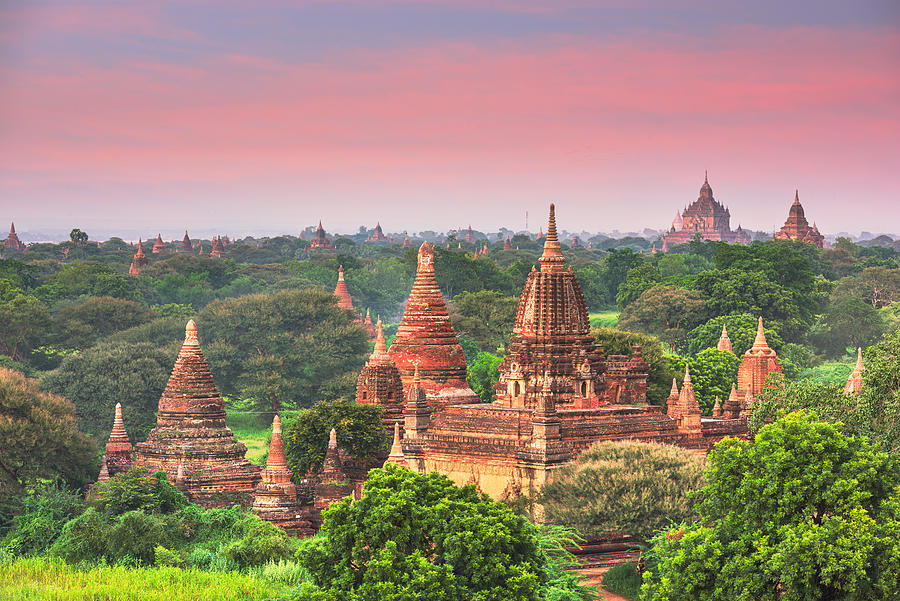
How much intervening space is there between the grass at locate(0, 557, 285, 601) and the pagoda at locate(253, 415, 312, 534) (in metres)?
6.43

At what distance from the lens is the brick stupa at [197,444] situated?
5296 cm

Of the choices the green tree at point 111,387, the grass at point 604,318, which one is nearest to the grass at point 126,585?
the green tree at point 111,387

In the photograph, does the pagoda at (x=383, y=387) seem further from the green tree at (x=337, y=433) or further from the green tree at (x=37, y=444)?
the green tree at (x=37, y=444)

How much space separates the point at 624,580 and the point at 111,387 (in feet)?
143

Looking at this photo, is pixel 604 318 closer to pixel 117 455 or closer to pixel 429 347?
pixel 429 347

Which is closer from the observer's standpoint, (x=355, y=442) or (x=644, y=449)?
(x=644, y=449)

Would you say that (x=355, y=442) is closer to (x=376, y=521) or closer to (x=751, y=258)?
(x=376, y=521)

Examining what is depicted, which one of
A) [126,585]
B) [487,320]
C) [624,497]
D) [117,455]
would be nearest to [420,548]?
[126,585]

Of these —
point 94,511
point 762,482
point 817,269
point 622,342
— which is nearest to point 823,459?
point 762,482

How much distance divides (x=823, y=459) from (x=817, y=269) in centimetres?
12845

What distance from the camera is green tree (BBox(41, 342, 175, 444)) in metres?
80.6

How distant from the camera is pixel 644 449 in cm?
4591

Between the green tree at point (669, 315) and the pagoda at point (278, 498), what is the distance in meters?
56.7

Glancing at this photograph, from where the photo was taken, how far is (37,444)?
56.2 metres
